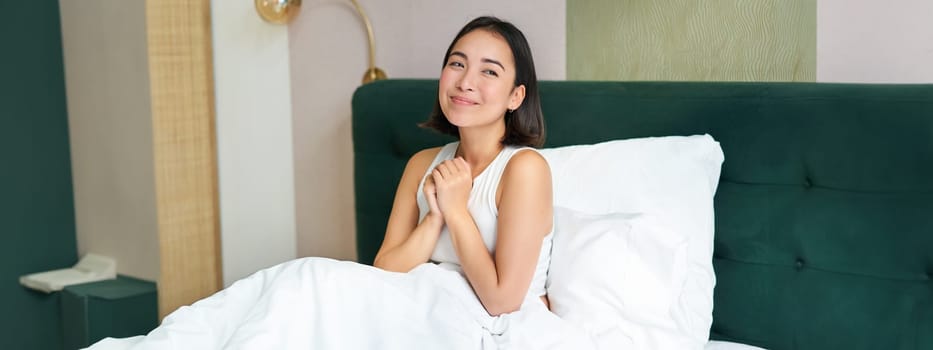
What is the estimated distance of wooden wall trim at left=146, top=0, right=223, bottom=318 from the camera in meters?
3.00

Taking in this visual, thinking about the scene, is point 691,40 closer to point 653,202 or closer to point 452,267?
point 653,202

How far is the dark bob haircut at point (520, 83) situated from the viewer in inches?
79.6

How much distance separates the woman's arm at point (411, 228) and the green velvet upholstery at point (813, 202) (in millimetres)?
458

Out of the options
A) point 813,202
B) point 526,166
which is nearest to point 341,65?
point 526,166

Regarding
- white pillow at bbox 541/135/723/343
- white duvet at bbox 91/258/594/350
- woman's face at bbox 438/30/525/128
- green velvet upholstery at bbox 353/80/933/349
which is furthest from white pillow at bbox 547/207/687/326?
woman's face at bbox 438/30/525/128

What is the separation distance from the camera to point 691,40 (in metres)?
2.35

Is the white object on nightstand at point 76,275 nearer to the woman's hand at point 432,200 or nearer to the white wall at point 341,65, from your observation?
the white wall at point 341,65

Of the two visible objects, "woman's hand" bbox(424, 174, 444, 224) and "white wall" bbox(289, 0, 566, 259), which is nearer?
"woman's hand" bbox(424, 174, 444, 224)

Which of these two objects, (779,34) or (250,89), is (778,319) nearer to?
(779,34)

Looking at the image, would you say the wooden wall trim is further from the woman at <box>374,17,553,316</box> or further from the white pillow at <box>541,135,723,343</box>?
the white pillow at <box>541,135,723,343</box>

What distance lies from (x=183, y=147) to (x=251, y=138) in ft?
0.77

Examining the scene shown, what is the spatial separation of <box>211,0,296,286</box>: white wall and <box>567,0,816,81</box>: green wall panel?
116cm

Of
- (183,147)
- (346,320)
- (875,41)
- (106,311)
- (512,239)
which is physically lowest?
(106,311)

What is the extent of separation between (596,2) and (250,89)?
129cm
